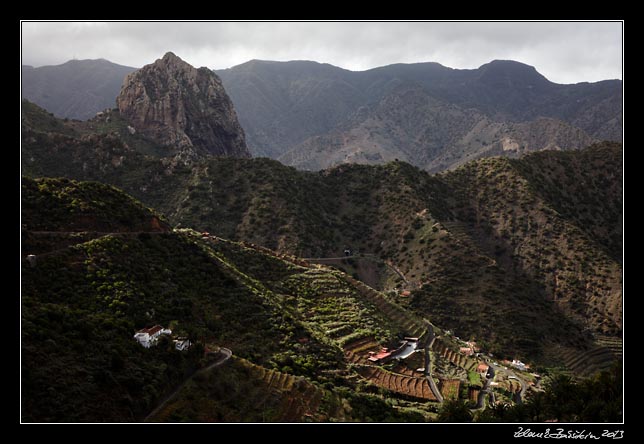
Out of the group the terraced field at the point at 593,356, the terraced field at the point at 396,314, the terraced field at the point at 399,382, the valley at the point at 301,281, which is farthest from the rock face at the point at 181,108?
the terraced field at the point at 399,382

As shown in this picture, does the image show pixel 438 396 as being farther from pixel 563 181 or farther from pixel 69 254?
pixel 563 181

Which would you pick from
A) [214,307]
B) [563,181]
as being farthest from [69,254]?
[563,181]

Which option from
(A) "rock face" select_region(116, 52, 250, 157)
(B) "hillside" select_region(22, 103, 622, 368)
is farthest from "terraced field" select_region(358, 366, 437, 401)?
(A) "rock face" select_region(116, 52, 250, 157)

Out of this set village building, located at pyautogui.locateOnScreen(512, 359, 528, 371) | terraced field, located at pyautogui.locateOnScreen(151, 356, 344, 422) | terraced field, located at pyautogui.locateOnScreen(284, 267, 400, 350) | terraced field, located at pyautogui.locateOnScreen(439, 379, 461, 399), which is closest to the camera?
terraced field, located at pyautogui.locateOnScreen(151, 356, 344, 422)

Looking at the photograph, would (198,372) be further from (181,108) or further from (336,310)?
(181,108)

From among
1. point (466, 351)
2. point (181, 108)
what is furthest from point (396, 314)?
point (181, 108)

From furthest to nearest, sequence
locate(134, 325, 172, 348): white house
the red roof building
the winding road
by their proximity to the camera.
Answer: the red roof building, the winding road, locate(134, 325, 172, 348): white house

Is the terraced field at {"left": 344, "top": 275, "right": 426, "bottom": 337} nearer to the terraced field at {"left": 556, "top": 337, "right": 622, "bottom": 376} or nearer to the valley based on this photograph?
the valley
